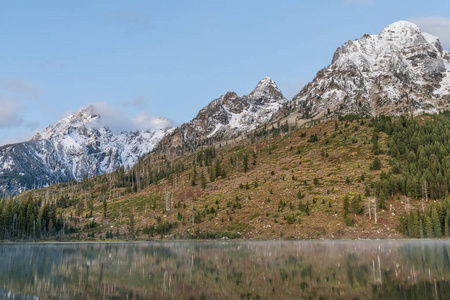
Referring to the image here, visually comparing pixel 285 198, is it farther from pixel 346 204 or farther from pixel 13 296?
pixel 13 296

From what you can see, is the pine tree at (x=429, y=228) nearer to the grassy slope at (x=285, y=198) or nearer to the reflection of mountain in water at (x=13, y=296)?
the grassy slope at (x=285, y=198)

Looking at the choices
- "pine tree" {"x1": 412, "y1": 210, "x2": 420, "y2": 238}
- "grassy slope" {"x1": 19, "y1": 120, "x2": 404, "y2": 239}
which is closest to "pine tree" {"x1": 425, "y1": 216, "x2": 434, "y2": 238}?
"pine tree" {"x1": 412, "y1": 210, "x2": 420, "y2": 238}

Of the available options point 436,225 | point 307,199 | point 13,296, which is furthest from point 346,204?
point 13,296

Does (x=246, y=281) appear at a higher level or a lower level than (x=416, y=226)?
lower

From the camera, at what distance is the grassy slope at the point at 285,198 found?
341ft

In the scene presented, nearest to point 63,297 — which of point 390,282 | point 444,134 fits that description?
point 390,282

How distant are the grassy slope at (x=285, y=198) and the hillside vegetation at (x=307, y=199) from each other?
392 mm

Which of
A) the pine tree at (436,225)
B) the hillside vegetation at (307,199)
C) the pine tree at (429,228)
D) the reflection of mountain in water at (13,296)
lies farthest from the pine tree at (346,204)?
the reflection of mountain in water at (13,296)

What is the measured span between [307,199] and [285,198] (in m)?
8.41

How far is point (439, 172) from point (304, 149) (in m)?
75.9

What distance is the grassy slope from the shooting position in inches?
4097

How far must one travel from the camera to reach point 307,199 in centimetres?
12019

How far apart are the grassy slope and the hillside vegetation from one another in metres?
0.39

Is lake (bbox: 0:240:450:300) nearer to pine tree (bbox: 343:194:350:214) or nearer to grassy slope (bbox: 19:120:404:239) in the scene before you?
grassy slope (bbox: 19:120:404:239)
